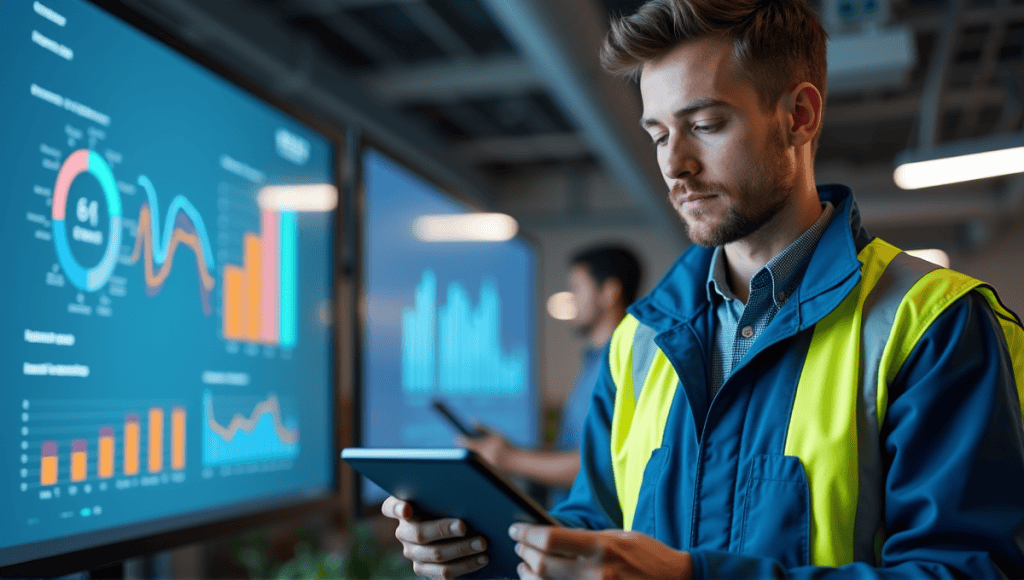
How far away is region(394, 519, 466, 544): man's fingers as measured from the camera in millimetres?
1014

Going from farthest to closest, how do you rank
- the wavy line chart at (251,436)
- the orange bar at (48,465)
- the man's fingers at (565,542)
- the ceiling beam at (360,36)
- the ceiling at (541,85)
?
1. the ceiling beam at (360,36)
2. the ceiling at (541,85)
3. the wavy line chart at (251,436)
4. the orange bar at (48,465)
5. the man's fingers at (565,542)

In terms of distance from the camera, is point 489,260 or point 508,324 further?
point 508,324

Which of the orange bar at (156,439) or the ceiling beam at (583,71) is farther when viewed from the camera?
the ceiling beam at (583,71)

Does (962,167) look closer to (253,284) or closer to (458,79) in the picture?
(458,79)

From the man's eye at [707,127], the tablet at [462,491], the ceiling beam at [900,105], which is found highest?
the ceiling beam at [900,105]

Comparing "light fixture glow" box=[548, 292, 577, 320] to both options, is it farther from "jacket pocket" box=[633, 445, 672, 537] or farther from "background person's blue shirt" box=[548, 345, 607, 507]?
"jacket pocket" box=[633, 445, 672, 537]

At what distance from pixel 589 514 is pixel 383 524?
2796 millimetres

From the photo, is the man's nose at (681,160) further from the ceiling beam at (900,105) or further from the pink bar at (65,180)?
the ceiling beam at (900,105)

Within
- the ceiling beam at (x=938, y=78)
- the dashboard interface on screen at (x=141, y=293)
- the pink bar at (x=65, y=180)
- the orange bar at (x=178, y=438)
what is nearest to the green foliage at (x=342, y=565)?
the dashboard interface on screen at (x=141, y=293)

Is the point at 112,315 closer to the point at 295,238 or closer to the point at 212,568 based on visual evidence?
the point at 295,238

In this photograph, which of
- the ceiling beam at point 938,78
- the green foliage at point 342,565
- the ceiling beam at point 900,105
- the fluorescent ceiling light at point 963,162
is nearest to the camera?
the green foliage at point 342,565

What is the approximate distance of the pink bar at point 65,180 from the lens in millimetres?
A: 1161

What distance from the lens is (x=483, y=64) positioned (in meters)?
5.51

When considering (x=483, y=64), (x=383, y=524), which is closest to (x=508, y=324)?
(x=383, y=524)
